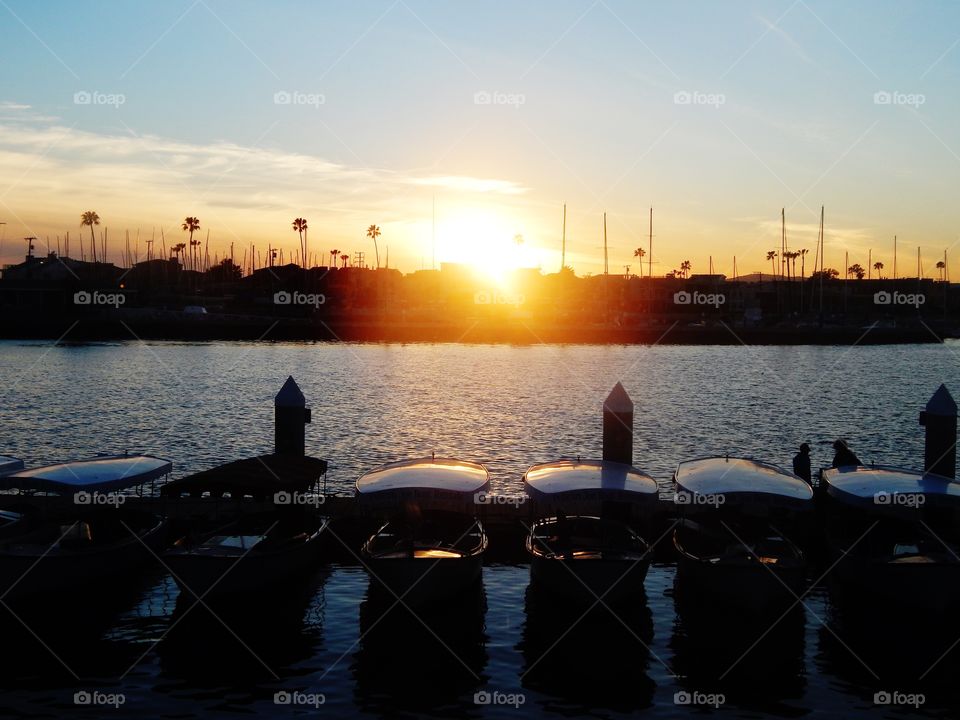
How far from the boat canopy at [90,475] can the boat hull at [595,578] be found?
457 inches

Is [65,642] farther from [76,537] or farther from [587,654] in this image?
[587,654]

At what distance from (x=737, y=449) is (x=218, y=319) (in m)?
139

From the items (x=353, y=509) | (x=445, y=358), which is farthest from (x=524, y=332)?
(x=353, y=509)

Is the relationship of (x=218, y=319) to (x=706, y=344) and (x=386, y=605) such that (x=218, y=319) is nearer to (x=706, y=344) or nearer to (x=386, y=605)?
(x=706, y=344)

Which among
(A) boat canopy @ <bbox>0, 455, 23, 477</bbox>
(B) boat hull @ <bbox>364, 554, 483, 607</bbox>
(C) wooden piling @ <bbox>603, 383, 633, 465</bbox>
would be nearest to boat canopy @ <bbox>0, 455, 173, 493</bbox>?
(A) boat canopy @ <bbox>0, 455, 23, 477</bbox>

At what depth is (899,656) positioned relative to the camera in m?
19.5

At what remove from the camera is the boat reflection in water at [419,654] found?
691 inches

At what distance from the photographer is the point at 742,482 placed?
22953 millimetres

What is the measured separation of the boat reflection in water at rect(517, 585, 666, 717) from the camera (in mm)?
17750

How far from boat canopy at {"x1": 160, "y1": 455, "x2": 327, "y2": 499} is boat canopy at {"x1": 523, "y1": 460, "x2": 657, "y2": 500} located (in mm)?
6384

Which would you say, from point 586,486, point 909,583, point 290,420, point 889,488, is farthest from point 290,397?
point 909,583

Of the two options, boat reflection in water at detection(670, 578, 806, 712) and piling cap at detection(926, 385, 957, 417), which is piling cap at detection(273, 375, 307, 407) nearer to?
boat reflection in water at detection(670, 578, 806, 712)

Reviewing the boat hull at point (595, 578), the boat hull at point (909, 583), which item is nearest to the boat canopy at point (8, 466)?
the boat hull at point (595, 578)

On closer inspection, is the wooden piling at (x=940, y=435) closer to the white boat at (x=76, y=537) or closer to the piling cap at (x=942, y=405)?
the piling cap at (x=942, y=405)
